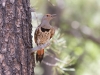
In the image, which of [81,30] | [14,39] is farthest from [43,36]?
[81,30]

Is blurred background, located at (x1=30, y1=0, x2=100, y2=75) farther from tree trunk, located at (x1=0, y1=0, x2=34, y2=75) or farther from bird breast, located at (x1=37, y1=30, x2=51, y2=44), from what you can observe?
tree trunk, located at (x1=0, y1=0, x2=34, y2=75)

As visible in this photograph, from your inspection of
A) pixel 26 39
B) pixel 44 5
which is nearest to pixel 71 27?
pixel 44 5

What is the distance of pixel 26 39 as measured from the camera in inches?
141

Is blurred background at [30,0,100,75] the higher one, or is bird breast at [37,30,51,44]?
bird breast at [37,30,51,44]

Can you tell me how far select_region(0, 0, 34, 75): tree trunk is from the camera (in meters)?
3.44

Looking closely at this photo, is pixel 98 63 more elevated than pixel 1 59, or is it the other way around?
pixel 1 59

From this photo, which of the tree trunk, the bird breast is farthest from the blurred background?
the tree trunk

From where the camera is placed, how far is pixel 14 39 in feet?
11.5

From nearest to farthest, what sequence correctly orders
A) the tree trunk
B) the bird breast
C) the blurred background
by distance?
the tree trunk, the bird breast, the blurred background

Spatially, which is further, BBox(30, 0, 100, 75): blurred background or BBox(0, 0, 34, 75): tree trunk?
BBox(30, 0, 100, 75): blurred background

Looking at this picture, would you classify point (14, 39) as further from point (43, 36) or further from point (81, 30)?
point (81, 30)

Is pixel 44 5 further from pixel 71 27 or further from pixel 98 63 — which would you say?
pixel 98 63

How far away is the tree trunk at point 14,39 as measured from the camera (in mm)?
3439

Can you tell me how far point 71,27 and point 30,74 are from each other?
4.69 metres
